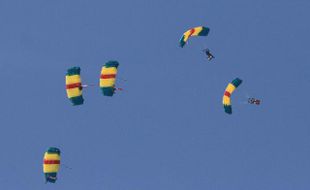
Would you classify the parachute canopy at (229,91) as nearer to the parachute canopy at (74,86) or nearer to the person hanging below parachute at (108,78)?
the person hanging below parachute at (108,78)

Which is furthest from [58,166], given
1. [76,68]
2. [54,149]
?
[76,68]

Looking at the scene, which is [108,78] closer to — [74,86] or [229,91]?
[74,86]

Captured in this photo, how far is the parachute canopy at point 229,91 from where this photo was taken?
123600 mm

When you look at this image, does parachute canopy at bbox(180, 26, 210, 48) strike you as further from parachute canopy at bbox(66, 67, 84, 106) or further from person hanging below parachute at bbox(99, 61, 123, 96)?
parachute canopy at bbox(66, 67, 84, 106)

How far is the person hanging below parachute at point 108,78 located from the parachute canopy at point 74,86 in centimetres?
258

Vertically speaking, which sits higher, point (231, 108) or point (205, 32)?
point (205, 32)

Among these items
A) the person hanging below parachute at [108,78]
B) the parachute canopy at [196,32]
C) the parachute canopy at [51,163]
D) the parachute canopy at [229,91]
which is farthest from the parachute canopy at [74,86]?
the parachute canopy at [229,91]

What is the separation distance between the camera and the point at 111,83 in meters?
121

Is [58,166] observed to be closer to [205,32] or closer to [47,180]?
[47,180]

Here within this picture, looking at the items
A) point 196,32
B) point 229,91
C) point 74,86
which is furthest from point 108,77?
point 229,91

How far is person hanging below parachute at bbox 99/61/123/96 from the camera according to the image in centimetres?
12044

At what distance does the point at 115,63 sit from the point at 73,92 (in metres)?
5.64

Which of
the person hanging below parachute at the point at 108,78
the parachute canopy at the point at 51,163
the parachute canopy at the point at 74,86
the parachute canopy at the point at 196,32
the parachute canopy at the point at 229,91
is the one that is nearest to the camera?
the person hanging below parachute at the point at 108,78

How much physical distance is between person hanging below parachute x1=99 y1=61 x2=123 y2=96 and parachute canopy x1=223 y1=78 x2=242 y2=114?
12.9 meters
